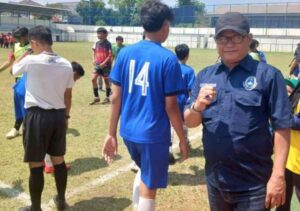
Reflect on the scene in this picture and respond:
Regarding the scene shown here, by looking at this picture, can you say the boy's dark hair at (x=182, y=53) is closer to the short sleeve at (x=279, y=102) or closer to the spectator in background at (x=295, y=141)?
the spectator in background at (x=295, y=141)

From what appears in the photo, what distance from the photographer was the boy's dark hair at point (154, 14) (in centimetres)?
313

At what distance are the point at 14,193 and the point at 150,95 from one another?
8.32 feet

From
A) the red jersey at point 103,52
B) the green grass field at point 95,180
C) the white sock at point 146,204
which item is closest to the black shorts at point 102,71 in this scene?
the red jersey at point 103,52

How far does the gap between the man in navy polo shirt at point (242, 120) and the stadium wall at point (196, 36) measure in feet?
156

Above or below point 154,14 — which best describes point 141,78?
below

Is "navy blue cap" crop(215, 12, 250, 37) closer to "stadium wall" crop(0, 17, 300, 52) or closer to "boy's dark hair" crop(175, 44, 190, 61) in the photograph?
"boy's dark hair" crop(175, 44, 190, 61)

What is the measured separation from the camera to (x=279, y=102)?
2.24 m

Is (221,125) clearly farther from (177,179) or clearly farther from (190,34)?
(190,34)

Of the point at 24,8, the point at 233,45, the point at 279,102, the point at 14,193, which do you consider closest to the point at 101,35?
the point at 14,193

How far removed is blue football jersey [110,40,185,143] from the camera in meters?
3.12

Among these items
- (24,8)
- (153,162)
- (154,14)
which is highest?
(24,8)

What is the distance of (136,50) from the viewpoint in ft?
10.5

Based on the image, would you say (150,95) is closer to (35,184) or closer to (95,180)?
(35,184)

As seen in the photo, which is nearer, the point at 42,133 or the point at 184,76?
the point at 42,133
